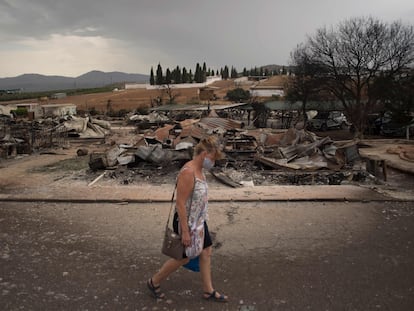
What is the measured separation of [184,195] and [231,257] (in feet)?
5.92

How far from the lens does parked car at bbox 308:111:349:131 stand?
30875mm

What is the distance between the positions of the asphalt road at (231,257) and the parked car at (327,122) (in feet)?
80.3

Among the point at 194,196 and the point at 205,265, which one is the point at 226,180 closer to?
the point at 205,265

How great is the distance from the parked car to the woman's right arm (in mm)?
28699

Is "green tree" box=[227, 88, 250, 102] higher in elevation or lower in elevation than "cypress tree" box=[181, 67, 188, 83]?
lower

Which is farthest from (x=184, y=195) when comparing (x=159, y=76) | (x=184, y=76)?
(x=184, y=76)

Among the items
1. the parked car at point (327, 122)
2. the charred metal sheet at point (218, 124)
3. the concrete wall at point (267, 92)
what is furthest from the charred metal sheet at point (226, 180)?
the concrete wall at point (267, 92)

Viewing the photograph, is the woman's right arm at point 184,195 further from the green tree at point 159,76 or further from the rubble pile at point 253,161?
the green tree at point 159,76

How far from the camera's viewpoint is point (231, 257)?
4852 millimetres

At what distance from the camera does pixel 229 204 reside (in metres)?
7.31

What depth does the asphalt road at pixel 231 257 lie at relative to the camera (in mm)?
3809

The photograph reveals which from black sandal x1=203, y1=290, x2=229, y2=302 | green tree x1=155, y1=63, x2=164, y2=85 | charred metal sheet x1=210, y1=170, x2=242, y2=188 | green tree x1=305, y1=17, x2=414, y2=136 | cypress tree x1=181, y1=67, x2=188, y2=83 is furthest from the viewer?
cypress tree x1=181, y1=67, x2=188, y2=83

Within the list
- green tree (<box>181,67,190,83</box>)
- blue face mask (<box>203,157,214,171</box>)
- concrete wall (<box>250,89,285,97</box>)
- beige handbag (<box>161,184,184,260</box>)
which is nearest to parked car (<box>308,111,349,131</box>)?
blue face mask (<box>203,157,214,171</box>)

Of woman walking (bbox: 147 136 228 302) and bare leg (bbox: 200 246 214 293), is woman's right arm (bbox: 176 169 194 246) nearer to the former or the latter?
woman walking (bbox: 147 136 228 302)
